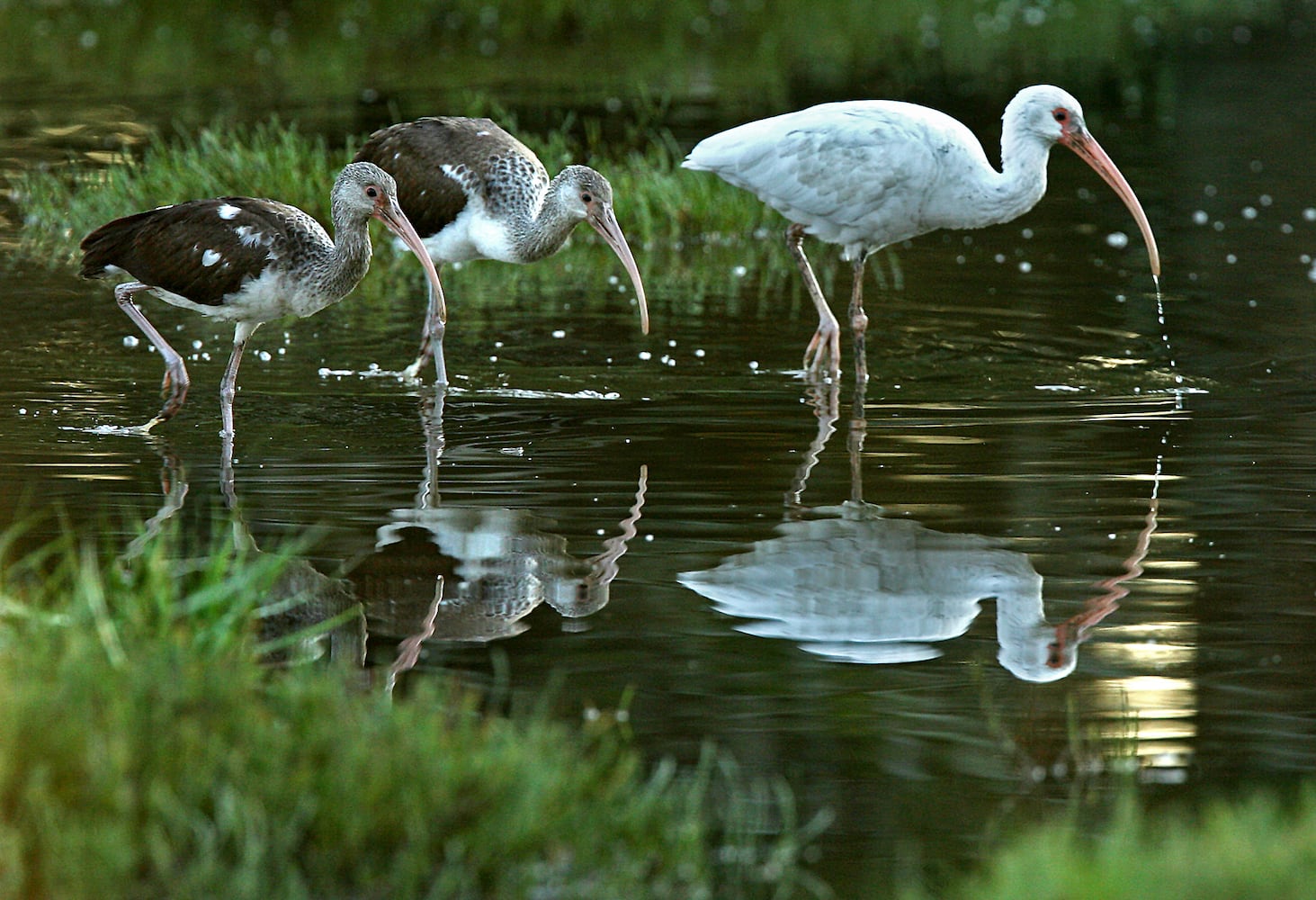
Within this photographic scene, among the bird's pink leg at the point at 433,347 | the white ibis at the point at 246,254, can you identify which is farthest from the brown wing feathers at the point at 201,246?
the bird's pink leg at the point at 433,347

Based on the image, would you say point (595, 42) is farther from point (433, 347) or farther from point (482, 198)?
point (433, 347)

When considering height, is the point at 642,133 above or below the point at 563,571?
above

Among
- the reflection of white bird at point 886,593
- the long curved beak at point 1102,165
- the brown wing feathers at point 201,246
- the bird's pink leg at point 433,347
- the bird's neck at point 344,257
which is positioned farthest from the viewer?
the long curved beak at point 1102,165

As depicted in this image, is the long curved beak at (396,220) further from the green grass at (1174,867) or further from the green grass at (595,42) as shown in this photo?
the green grass at (595,42)

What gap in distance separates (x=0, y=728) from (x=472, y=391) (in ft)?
20.9

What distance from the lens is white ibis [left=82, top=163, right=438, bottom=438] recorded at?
30.5 feet

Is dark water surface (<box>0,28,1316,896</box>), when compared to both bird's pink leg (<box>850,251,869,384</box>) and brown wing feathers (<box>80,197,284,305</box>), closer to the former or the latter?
bird's pink leg (<box>850,251,869,384</box>)

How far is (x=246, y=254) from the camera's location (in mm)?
9273

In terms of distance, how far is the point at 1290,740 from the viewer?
5660mm

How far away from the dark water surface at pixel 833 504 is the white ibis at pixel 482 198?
69 cm

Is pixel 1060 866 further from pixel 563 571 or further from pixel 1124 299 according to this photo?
pixel 1124 299

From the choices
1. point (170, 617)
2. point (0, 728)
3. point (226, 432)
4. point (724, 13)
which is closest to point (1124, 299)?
point (226, 432)

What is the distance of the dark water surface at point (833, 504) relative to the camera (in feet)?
18.8

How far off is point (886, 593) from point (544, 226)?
4.65 meters
